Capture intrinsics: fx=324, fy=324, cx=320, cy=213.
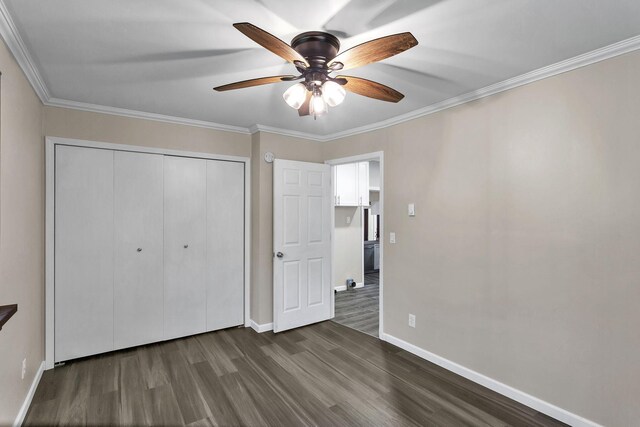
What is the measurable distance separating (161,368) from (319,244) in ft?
6.86

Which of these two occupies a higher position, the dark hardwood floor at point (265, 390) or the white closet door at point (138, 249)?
the white closet door at point (138, 249)

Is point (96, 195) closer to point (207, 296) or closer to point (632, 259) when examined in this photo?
point (207, 296)

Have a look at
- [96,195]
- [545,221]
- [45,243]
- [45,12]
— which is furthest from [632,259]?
[45,243]

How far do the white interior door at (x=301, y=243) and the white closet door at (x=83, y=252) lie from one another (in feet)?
5.40

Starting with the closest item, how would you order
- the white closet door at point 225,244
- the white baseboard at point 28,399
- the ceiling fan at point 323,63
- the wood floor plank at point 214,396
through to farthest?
the ceiling fan at point 323,63, the white baseboard at point 28,399, the wood floor plank at point 214,396, the white closet door at point 225,244

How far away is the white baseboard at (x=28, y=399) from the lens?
208cm

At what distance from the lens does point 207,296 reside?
144 inches

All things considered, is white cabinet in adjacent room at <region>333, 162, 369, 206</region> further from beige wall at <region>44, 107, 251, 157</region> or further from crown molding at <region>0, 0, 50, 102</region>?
crown molding at <region>0, 0, 50, 102</region>

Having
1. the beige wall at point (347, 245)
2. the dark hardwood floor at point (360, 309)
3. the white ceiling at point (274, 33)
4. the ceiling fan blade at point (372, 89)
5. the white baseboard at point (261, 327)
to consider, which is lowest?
the dark hardwood floor at point (360, 309)

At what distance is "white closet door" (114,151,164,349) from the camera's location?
317 cm

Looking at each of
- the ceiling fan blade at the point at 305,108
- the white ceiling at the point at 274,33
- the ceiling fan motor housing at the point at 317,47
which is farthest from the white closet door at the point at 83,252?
the ceiling fan motor housing at the point at 317,47

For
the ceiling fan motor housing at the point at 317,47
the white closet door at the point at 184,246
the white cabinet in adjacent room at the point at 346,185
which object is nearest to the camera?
the ceiling fan motor housing at the point at 317,47

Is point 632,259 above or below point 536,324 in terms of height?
above

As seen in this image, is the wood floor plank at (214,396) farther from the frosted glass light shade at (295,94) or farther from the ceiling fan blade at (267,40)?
the ceiling fan blade at (267,40)
